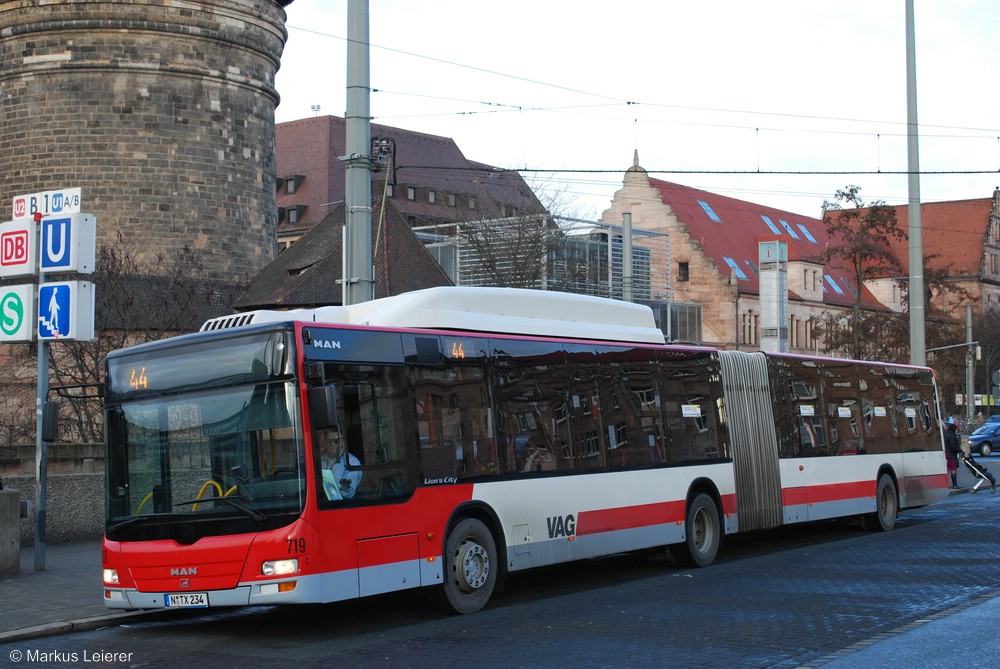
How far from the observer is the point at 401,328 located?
486 inches

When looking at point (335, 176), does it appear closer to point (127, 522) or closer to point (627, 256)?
point (627, 256)

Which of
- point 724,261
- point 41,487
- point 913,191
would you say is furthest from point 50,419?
point 724,261

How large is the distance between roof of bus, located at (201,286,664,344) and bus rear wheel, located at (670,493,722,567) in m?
2.17

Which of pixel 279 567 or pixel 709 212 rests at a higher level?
pixel 709 212

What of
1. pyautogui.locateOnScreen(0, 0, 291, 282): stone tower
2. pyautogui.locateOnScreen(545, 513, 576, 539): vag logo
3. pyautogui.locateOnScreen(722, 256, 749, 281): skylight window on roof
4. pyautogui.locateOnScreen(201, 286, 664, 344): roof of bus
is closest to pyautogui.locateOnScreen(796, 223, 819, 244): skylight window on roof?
pyautogui.locateOnScreen(722, 256, 749, 281): skylight window on roof

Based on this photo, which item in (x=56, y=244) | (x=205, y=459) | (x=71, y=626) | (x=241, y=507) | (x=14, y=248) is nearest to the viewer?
(x=241, y=507)

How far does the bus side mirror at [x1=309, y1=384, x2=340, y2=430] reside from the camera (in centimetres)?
1061

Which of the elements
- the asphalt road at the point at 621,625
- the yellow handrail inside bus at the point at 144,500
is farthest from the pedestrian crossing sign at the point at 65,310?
the yellow handrail inside bus at the point at 144,500

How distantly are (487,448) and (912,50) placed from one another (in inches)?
768

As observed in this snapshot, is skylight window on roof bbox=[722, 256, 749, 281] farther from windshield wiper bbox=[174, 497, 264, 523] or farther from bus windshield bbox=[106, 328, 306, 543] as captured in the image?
windshield wiper bbox=[174, 497, 264, 523]

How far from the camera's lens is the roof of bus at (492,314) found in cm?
1259

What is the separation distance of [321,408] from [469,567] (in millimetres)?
2761

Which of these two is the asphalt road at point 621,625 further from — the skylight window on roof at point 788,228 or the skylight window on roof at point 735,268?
the skylight window on roof at point 788,228

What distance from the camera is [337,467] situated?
11078 millimetres
